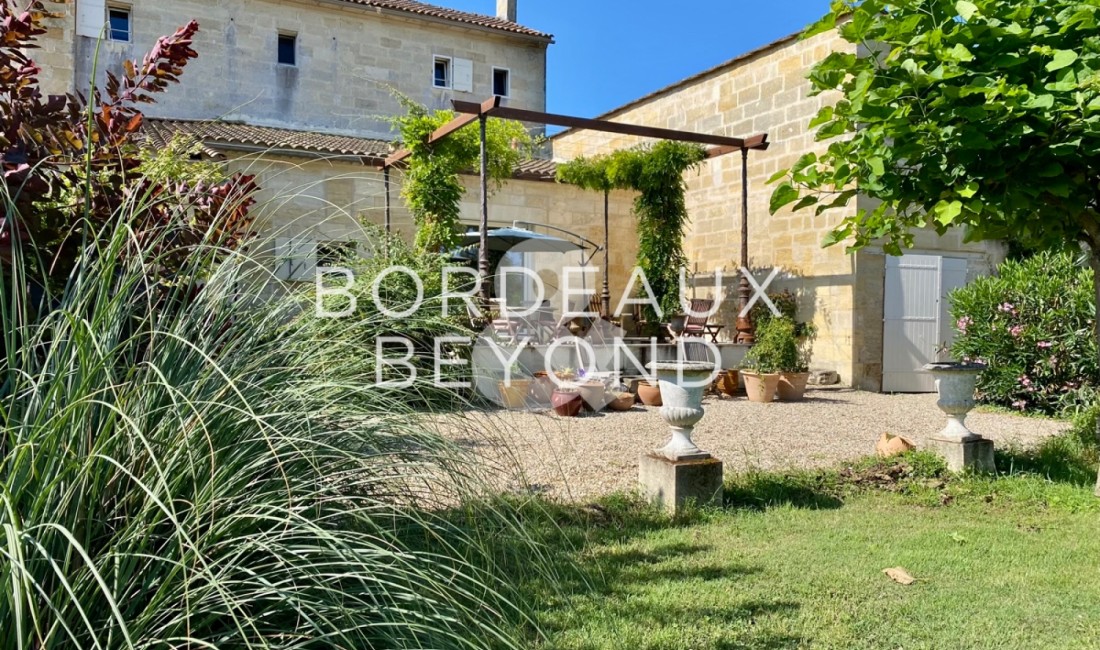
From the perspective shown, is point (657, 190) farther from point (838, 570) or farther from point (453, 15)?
point (453, 15)

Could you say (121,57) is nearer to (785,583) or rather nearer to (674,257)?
(674,257)

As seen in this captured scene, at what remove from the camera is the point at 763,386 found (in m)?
9.16

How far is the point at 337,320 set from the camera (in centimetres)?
217

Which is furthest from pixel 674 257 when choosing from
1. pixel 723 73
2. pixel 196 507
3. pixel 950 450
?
pixel 196 507

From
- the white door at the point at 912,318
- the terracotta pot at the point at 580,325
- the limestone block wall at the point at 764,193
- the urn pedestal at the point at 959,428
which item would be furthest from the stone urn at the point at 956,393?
the terracotta pot at the point at 580,325

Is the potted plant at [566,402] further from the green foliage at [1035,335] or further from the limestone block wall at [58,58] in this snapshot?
the limestone block wall at [58,58]

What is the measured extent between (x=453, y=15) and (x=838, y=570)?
17397mm

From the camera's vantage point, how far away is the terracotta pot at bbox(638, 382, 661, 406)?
8.59m

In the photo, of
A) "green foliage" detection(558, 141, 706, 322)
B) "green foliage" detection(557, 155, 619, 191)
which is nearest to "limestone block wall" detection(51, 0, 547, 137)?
"green foliage" detection(557, 155, 619, 191)

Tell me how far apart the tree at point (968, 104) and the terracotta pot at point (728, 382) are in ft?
19.5

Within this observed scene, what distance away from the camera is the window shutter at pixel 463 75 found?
17.8 meters

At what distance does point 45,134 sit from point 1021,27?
426cm

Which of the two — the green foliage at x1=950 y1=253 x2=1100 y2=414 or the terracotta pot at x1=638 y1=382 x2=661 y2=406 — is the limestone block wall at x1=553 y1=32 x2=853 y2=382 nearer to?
the green foliage at x1=950 y1=253 x2=1100 y2=414

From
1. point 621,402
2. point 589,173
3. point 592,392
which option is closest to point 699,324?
point 589,173
